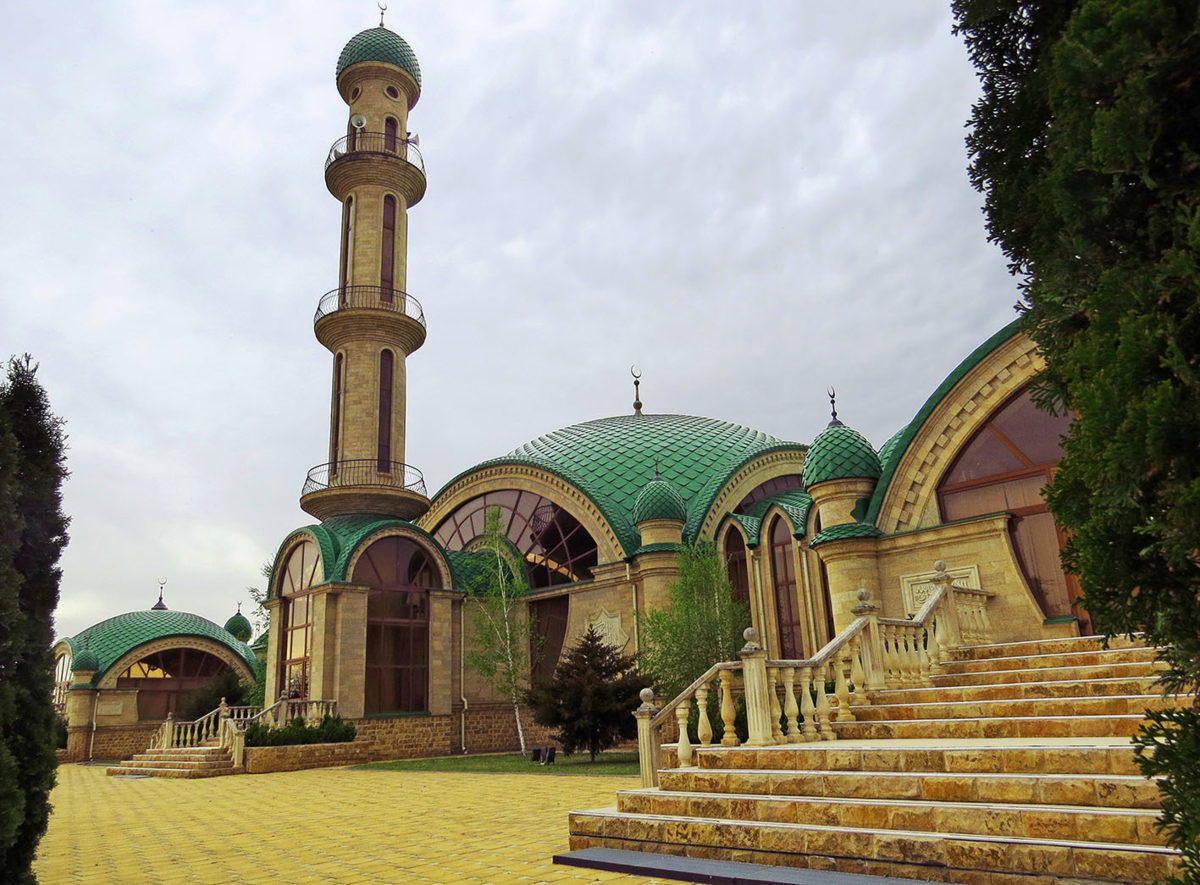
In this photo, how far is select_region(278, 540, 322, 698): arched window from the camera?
66.8 feet

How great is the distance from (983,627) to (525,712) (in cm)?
1372

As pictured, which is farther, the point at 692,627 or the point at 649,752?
the point at 692,627

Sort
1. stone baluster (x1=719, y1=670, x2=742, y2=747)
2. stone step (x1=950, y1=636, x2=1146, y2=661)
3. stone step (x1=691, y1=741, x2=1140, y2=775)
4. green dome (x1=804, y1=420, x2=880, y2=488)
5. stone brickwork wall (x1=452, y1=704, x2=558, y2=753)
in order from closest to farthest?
stone step (x1=691, y1=741, x2=1140, y2=775)
stone baluster (x1=719, y1=670, x2=742, y2=747)
stone step (x1=950, y1=636, x2=1146, y2=661)
green dome (x1=804, y1=420, x2=880, y2=488)
stone brickwork wall (x1=452, y1=704, x2=558, y2=753)

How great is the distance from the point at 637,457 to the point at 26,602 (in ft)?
68.0

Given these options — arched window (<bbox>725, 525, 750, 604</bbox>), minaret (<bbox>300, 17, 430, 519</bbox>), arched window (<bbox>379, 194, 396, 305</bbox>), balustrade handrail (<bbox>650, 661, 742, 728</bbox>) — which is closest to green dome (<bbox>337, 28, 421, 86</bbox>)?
minaret (<bbox>300, 17, 430, 519</bbox>)

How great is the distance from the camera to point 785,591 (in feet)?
63.2

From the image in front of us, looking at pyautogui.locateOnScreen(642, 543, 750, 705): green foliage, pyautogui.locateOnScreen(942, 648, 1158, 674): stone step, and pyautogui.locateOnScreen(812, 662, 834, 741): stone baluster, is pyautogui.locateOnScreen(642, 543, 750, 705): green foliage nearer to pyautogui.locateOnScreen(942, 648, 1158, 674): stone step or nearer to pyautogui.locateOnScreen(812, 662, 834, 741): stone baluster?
pyautogui.locateOnScreen(942, 648, 1158, 674): stone step

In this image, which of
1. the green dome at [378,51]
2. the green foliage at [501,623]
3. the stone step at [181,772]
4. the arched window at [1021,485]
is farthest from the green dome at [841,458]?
the green dome at [378,51]

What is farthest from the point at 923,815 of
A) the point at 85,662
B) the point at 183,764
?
the point at 85,662

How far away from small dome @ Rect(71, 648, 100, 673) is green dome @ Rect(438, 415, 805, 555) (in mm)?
14469

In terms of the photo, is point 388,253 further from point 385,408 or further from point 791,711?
point 791,711

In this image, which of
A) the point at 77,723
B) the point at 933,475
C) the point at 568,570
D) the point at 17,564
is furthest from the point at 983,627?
the point at 77,723

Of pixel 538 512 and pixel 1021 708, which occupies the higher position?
A: pixel 538 512

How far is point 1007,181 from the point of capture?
3.80 metres
